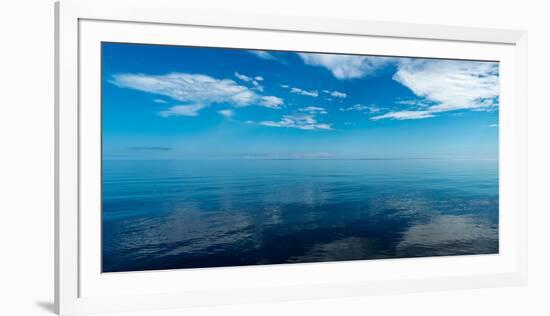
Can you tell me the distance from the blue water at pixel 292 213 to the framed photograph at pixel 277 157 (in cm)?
2

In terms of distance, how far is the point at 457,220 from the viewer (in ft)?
10.2

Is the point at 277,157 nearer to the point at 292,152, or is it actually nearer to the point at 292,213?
the point at 292,152

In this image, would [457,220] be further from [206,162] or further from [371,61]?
[206,162]

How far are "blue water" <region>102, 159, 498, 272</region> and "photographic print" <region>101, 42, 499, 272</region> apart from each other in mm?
13

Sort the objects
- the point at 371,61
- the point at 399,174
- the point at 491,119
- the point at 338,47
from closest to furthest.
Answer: the point at 338,47, the point at 491,119, the point at 371,61, the point at 399,174

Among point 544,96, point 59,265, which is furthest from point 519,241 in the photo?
point 59,265

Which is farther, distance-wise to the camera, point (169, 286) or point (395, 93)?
point (395, 93)

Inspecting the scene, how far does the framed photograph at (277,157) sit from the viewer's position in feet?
6.26

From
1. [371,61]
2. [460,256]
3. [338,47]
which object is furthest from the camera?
[371,61]

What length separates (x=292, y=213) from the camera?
332 centimetres

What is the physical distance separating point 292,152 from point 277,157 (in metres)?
0.14

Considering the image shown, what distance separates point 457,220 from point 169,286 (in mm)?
2430

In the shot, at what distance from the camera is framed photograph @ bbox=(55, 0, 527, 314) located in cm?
191

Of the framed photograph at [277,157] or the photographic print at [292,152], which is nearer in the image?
the framed photograph at [277,157]
